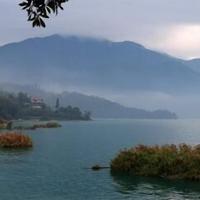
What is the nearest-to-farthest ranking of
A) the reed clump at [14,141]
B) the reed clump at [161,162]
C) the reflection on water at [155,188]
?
the reflection on water at [155,188] < the reed clump at [161,162] < the reed clump at [14,141]

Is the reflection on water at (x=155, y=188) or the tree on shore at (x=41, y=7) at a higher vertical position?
the tree on shore at (x=41, y=7)

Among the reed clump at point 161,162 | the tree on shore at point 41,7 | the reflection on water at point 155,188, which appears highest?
the tree on shore at point 41,7

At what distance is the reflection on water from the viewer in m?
43.6

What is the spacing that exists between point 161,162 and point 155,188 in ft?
25.1

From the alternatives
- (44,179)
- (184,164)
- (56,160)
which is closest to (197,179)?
(184,164)

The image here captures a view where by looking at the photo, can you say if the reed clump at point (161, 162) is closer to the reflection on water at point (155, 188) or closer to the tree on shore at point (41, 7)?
the reflection on water at point (155, 188)

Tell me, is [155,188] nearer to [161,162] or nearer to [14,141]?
[161,162]

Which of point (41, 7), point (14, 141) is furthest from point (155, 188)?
point (14, 141)

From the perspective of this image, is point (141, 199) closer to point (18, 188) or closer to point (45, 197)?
point (45, 197)

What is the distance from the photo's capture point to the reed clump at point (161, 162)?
52219mm

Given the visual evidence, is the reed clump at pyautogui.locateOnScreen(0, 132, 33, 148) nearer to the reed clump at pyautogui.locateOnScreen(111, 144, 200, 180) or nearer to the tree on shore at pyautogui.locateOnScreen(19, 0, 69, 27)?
the reed clump at pyautogui.locateOnScreen(111, 144, 200, 180)

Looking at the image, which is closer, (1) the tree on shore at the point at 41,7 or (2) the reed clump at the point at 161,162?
(1) the tree on shore at the point at 41,7

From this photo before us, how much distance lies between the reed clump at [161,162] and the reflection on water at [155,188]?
174cm

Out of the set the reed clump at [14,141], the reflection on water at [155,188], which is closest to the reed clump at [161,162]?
the reflection on water at [155,188]
